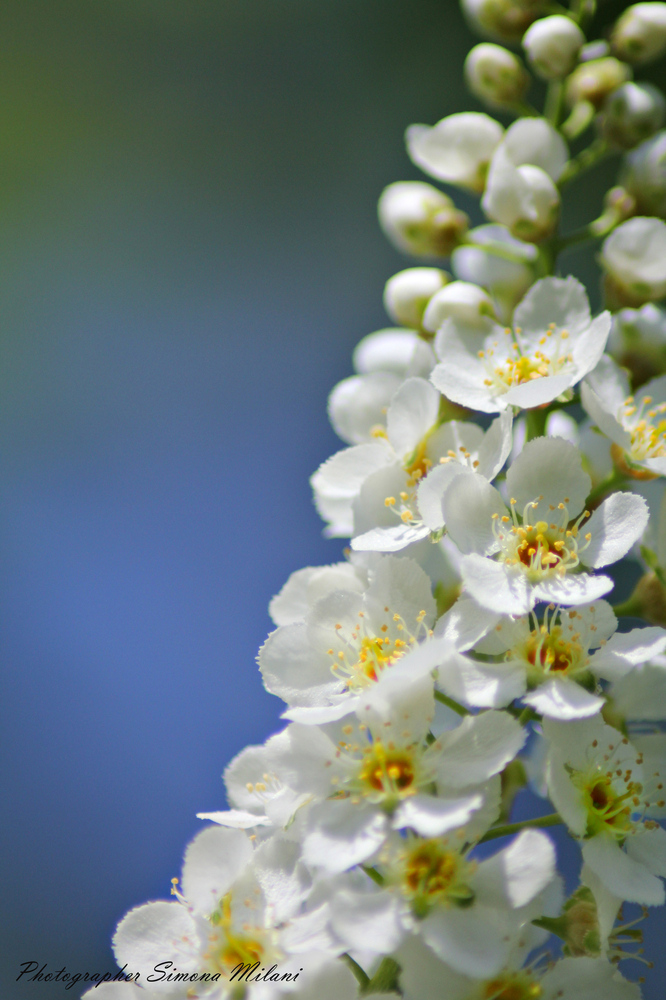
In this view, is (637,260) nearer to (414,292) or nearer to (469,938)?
(414,292)

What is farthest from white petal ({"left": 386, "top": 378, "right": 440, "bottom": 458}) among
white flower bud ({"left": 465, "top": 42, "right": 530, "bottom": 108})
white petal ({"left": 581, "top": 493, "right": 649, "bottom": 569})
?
white flower bud ({"left": 465, "top": 42, "right": 530, "bottom": 108})

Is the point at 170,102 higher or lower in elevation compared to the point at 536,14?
higher

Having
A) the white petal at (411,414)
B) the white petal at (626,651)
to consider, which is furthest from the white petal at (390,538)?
the white petal at (626,651)

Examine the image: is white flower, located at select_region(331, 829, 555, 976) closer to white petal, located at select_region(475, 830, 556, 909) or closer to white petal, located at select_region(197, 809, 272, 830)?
white petal, located at select_region(475, 830, 556, 909)

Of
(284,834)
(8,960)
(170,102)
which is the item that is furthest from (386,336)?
(170,102)

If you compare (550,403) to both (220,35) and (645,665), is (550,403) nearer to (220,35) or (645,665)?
(645,665)
